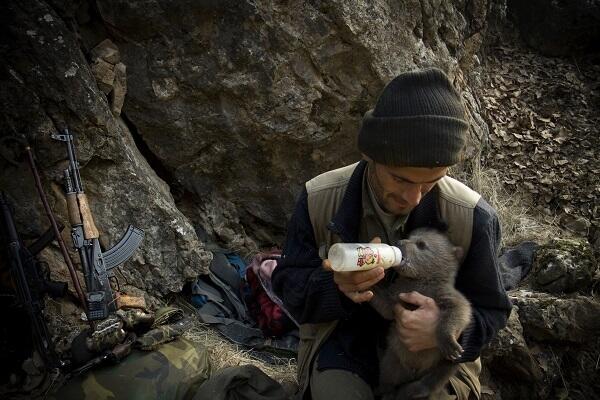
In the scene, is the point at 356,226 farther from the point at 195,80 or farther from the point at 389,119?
the point at 195,80

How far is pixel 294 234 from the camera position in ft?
8.55

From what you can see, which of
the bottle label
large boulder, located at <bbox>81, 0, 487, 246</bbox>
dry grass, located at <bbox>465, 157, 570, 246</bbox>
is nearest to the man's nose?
the bottle label

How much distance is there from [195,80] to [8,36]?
1.42 metres

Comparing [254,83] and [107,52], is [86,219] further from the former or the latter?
[254,83]

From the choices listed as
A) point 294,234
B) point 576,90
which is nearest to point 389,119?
point 294,234

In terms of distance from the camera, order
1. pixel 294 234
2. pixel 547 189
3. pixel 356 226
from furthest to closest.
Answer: pixel 547 189, pixel 294 234, pixel 356 226

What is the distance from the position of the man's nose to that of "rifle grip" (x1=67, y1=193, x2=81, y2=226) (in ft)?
7.52

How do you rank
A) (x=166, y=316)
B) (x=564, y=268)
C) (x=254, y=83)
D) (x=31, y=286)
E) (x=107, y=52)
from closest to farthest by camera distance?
(x=31, y=286)
(x=166, y=316)
(x=564, y=268)
(x=107, y=52)
(x=254, y=83)

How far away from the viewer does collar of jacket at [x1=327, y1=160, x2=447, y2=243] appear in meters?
2.37

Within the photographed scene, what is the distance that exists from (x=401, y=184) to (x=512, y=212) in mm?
3375

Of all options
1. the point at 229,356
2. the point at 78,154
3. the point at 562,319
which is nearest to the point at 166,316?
the point at 229,356

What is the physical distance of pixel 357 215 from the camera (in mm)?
2430

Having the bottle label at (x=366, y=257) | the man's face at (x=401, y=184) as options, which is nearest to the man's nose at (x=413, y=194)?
the man's face at (x=401, y=184)

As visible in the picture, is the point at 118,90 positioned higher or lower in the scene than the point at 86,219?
higher
